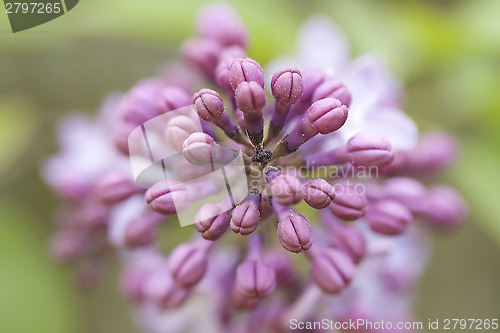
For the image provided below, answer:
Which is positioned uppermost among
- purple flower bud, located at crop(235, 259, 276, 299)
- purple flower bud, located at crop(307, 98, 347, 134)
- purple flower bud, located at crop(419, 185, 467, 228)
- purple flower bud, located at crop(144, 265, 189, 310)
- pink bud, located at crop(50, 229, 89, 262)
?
purple flower bud, located at crop(307, 98, 347, 134)

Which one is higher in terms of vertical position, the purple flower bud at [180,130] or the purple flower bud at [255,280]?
the purple flower bud at [180,130]

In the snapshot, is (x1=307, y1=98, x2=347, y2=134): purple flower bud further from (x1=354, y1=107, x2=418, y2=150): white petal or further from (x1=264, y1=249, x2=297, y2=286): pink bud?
(x1=264, y1=249, x2=297, y2=286): pink bud

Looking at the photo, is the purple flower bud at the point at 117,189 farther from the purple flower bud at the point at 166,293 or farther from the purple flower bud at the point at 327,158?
the purple flower bud at the point at 327,158

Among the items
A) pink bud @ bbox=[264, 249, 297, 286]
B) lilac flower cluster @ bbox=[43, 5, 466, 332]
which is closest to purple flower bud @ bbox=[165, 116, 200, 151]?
lilac flower cluster @ bbox=[43, 5, 466, 332]

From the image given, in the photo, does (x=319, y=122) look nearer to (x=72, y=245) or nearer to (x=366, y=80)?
(x=366, y=80)

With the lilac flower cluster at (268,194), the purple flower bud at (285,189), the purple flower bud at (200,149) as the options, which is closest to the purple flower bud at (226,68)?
the lilac flower cluster at (268,194)
